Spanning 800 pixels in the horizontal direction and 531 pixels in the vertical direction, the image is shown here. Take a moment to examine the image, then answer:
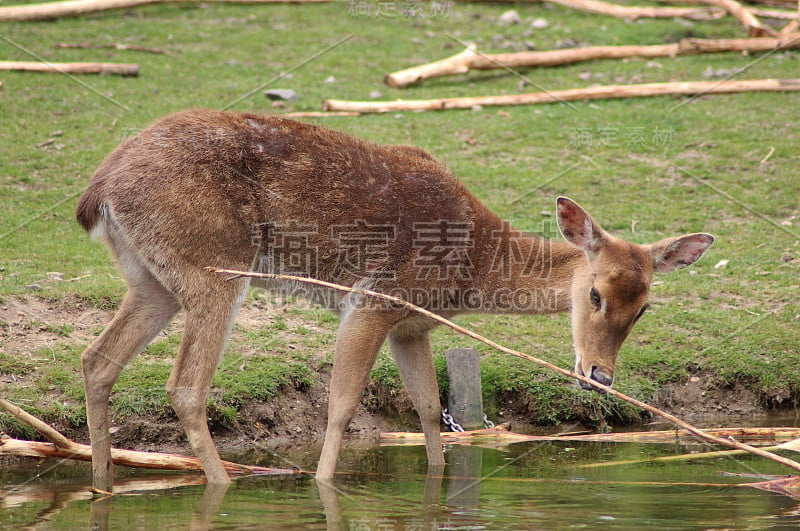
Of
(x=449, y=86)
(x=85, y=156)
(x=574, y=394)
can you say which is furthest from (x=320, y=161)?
(x=449, y=86)

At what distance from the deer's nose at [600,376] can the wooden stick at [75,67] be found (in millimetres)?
11476

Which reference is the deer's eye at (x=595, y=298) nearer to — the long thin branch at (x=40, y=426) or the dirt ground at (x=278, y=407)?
the dirt ground at (x=278, y=407)

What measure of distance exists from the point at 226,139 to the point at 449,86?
10.5 metres

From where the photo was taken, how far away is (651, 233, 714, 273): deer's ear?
754 centimetres

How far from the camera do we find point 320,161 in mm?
7637

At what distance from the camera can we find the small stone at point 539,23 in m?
20.3

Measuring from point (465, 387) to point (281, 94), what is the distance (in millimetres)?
8311

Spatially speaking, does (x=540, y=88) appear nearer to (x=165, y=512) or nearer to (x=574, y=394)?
(x=574, y=394)

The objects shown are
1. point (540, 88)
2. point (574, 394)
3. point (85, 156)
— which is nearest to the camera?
point (574, 394)

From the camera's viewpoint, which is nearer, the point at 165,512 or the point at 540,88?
the point at 165,512

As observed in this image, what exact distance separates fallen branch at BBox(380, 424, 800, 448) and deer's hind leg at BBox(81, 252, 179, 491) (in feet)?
7.33

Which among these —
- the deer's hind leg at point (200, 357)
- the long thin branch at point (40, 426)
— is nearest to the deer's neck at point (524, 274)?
the deer's hind leg at point (200, 357)

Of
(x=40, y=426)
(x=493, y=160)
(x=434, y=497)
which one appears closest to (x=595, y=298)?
(x=434, y=497)

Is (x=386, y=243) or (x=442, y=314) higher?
(x=386, y=243)
